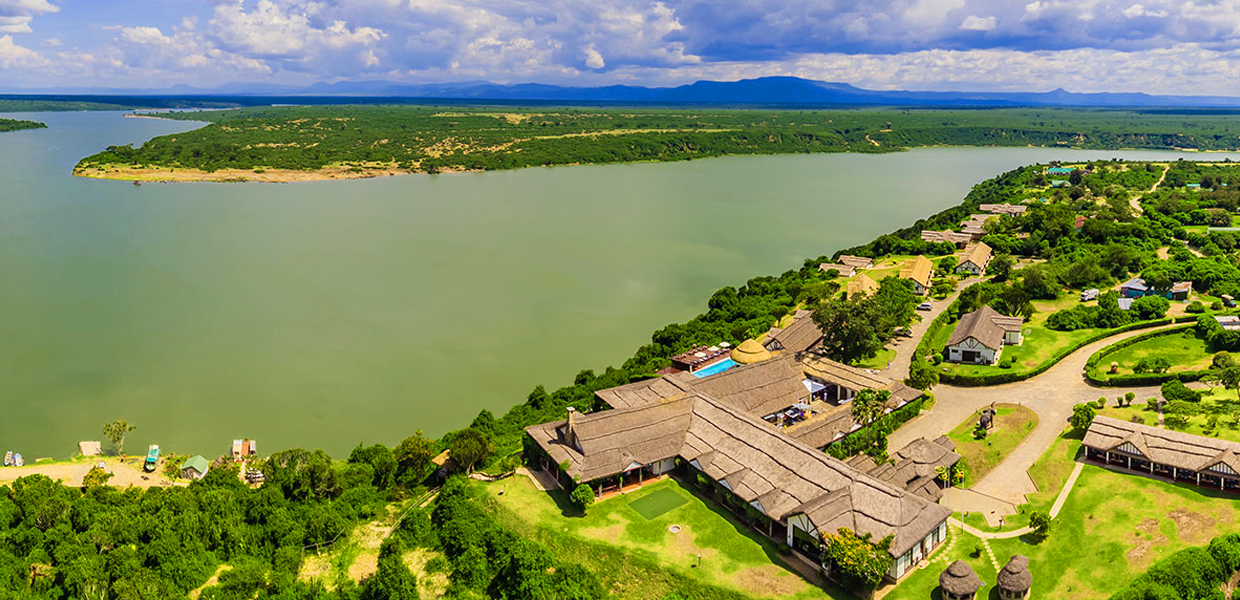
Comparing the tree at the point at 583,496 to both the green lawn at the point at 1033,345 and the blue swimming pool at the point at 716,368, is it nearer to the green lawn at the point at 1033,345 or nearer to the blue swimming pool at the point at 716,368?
the blue swimming pool at the point at 716,368

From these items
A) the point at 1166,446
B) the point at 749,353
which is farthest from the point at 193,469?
the point at 1166,446

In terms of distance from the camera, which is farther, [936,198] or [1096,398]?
[936,198]

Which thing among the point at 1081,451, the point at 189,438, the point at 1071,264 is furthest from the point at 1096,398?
the point at 189,438

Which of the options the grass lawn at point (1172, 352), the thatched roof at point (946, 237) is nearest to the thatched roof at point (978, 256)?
Answer: the thatched roof at point (946, 237)

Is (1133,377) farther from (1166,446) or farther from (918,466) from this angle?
(918,466)

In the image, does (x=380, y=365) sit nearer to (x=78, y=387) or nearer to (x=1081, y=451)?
(x=78, y=387)

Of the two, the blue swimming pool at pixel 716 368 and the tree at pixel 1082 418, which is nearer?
the tree at pixel 1082 418

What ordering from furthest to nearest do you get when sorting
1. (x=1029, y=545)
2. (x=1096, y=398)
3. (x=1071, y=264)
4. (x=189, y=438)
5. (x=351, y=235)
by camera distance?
(x=351, y=235) → (x=1071, y=264) → (x=1096, y=398) → (x=189, y=438) → (x=1029, y=545)

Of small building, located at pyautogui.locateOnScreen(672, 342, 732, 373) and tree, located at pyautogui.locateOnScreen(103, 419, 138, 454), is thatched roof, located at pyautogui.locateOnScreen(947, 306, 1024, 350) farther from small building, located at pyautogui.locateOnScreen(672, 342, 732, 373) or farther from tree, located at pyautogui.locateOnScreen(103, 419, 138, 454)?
tree, located at pyautogui.locateOnScreen(103, 419, 138, 454)
